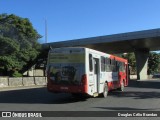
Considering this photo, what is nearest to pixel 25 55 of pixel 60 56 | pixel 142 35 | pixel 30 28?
pixel 30 28

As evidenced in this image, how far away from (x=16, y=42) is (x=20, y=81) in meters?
5.79

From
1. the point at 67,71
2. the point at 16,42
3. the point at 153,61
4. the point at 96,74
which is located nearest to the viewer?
the point at 67,71

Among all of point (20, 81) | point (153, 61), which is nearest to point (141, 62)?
point (20, 81)

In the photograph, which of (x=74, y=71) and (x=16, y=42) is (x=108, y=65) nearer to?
(x=74, y=71)

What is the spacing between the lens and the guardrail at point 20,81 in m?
39.0

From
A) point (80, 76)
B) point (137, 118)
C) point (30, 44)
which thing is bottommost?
point (137, 118)

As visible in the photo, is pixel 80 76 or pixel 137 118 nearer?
pixel 137 118

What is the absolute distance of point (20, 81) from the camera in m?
41.6

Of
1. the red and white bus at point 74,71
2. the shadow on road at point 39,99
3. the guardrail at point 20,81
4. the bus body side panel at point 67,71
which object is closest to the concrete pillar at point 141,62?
the guardrail at point 20,81

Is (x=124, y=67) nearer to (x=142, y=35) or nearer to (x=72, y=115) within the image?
(x=72, y=115)

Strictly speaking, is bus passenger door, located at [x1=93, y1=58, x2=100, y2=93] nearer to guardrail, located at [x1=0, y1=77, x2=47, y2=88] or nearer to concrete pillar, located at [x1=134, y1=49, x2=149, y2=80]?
guardrail, located at [x1=0, y1=77, x2=47, y2=88]

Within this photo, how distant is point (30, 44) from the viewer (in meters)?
48.9

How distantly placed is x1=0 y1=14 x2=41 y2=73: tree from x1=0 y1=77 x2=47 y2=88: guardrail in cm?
312

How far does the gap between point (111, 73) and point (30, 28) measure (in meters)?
29.0
